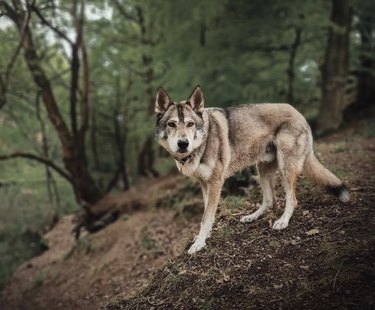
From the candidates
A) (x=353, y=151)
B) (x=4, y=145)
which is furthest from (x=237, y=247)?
(x=4, y=145)

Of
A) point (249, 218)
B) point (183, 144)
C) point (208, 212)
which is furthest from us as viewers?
point (249, 218)

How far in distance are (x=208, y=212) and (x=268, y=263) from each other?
107cm

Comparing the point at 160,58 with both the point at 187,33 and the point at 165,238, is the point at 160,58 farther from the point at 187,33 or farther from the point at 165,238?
the point at 165,238

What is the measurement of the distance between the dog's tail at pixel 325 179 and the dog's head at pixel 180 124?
1.67 metres

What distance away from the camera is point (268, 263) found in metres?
5.07

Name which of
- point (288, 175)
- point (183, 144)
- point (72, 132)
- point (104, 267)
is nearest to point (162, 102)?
point (183, 144)

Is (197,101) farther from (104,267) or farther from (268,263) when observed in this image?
(104,267)

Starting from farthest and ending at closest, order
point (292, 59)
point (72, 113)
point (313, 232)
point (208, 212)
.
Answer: point (72, 113), point (292, 59), point (208, 212), point (313, 232)

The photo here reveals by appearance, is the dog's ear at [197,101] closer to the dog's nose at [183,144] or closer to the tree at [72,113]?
the dog's nose at [183,144]

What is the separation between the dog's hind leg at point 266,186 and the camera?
245 inches

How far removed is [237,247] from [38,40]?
11998 mm

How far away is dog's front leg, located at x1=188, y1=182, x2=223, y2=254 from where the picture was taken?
5574mm

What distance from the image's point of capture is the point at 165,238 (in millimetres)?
9383

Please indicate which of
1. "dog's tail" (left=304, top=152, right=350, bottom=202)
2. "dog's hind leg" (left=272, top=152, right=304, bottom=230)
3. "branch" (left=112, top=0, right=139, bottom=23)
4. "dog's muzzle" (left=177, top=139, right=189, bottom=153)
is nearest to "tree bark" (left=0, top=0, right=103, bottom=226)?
"branch" (left=112, top=0, right=139, bottom=23)
